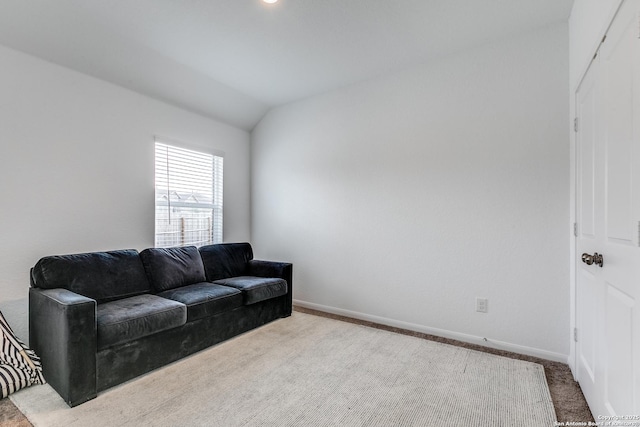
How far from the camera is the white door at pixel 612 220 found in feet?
4.06

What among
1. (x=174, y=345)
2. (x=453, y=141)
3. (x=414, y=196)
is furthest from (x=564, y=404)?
(x=174, y=345)

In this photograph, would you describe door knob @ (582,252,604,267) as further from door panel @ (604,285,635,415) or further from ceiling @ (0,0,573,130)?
ceiling @ (0,0,573,130)

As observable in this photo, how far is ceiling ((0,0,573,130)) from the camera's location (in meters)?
2.22

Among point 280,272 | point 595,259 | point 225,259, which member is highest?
point 595,259

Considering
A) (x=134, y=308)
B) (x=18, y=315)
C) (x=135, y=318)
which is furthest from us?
(x=18, y=315)

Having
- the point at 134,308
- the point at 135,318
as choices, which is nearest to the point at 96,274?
the point at 134,308

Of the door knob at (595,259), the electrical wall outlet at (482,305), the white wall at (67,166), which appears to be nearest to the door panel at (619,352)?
the door knob at (595,259)

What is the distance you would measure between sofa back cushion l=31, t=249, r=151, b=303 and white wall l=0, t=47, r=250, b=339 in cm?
29

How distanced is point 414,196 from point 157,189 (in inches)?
108

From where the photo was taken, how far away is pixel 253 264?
144 inches

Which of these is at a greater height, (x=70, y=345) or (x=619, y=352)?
(x=619, y=352)

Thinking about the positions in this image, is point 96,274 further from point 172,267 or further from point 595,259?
point 595,259

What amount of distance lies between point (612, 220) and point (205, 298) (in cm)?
269

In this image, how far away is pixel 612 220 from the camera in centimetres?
146
